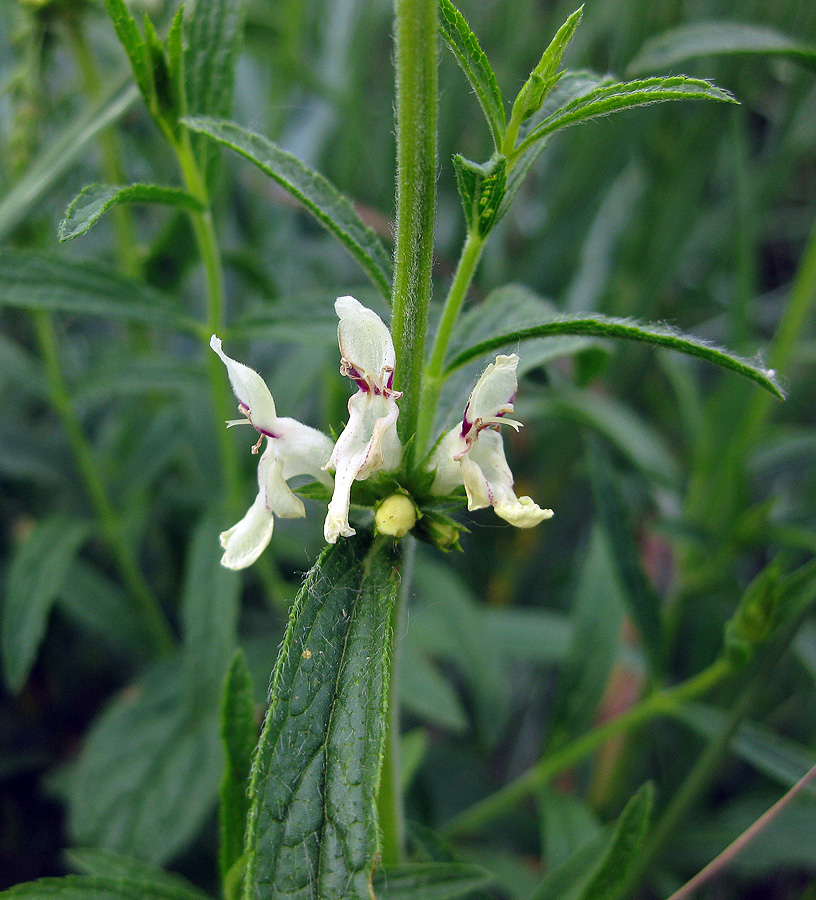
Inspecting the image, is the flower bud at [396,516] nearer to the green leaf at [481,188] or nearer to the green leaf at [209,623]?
the green leaf at [481,188]

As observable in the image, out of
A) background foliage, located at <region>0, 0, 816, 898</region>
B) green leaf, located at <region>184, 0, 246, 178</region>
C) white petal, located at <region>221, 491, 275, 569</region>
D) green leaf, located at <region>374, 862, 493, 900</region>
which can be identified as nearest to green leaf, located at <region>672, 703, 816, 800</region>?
background foliage, located at <region>0, 0, 816, 898</region>

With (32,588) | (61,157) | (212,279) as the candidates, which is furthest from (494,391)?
(32,588)

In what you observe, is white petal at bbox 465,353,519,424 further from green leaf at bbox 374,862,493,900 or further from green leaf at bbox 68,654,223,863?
green leaf at bbox 68,654,223,863

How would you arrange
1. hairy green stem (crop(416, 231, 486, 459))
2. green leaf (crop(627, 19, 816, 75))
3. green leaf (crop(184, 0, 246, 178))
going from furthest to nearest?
1. green leaf (crop(627, 19, 816, 75))
2. green leaf (crop(184, 0, 246, 178))
3. hairy green stem (crop(416, 231, 486, 459))

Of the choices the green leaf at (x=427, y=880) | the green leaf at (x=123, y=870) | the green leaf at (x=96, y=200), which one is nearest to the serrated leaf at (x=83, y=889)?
the green leaf at (x=123, y=870)

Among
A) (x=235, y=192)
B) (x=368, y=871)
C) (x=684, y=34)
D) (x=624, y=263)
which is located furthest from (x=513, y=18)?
(x=368, y=871)

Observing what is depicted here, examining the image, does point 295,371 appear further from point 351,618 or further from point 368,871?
point 368,871

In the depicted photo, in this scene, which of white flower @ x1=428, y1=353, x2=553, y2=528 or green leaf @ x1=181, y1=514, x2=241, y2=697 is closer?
white flower @ x1=428, y1=353, x2=553, y2=528
